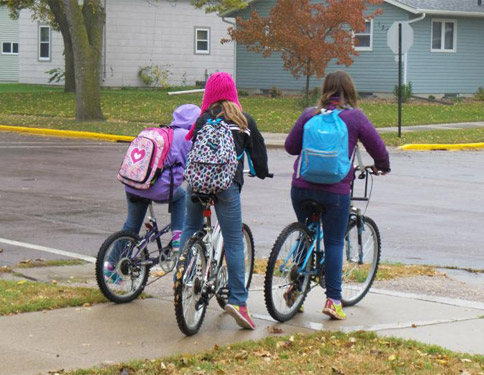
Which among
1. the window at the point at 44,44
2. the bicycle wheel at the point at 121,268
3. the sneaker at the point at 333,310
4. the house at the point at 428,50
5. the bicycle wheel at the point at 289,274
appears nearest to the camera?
the bicycle wheel at the point at 289,274

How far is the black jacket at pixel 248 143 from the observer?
7008 mm

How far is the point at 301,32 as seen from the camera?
34.9 meters

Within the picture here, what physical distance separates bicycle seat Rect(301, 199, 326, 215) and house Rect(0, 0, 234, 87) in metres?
40.2

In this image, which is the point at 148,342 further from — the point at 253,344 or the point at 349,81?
the point at 349,81

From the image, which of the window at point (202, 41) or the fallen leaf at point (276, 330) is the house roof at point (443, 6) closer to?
the window at point (202, 41)

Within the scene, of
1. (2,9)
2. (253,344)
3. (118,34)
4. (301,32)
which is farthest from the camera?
(2,9)

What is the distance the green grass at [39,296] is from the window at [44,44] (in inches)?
1725

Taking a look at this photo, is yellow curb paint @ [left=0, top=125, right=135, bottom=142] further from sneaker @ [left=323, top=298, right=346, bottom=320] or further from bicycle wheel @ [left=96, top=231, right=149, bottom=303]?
sneaker @ [left=323, top=298, right=346, bottom=320]

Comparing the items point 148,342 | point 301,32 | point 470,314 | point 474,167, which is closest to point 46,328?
point 148,342

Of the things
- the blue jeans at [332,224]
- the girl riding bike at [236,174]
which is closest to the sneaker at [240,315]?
the girl riding bike at [236,174]

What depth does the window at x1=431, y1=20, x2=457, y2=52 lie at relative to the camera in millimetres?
40656

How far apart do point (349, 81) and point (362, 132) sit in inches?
15.1

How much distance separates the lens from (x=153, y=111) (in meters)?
31.9

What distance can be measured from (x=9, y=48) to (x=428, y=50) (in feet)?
90.8
